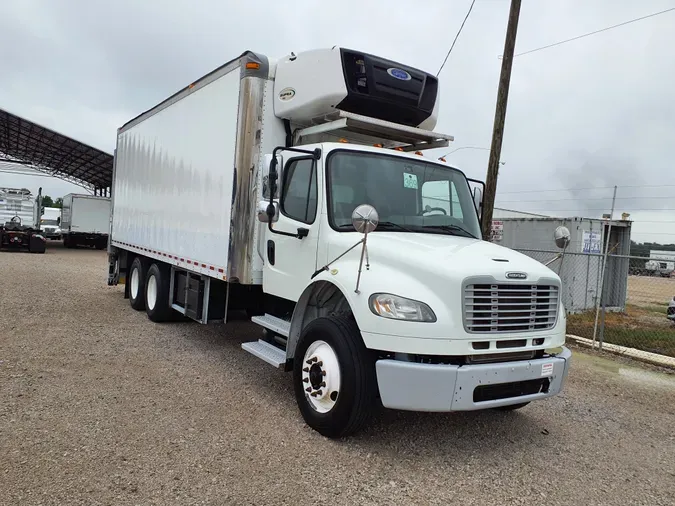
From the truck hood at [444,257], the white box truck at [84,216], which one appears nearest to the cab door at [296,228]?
the truck hood at [444,257]

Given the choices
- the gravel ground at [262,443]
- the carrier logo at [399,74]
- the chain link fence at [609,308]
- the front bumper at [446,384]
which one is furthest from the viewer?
the chain link fence at [609,308]

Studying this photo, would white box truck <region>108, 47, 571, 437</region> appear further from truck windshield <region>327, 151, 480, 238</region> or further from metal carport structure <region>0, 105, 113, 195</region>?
metal carport structure <region>0, 105, 113, 195</region>

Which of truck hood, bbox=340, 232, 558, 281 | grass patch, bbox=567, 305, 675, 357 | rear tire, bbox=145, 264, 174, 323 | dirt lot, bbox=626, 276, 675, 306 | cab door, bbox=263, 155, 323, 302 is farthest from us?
dirt lot, bbox=626, 276, 675, 306

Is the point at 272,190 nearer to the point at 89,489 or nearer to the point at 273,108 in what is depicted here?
the point at 273,108

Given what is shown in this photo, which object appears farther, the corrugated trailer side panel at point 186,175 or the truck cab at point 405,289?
the corrugated trailer side panel at point 186,175

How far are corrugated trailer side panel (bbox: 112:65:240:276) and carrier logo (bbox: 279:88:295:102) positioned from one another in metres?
0.51

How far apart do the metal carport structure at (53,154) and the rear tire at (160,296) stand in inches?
805

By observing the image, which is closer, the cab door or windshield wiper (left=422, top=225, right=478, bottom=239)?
the cab door

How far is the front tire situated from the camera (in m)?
3.86

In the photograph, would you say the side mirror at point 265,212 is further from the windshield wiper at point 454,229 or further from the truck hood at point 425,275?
the windshield wiper at point 454,229

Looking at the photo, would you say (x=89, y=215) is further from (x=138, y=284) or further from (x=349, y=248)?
(x=349, y=248)

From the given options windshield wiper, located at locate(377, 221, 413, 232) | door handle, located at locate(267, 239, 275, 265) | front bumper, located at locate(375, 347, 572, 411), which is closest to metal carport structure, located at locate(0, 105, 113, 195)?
door handle, located at locate(267, 239, 275, 265)

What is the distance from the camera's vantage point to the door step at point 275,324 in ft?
16.5

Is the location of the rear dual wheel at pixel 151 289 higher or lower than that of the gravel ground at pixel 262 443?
higher
